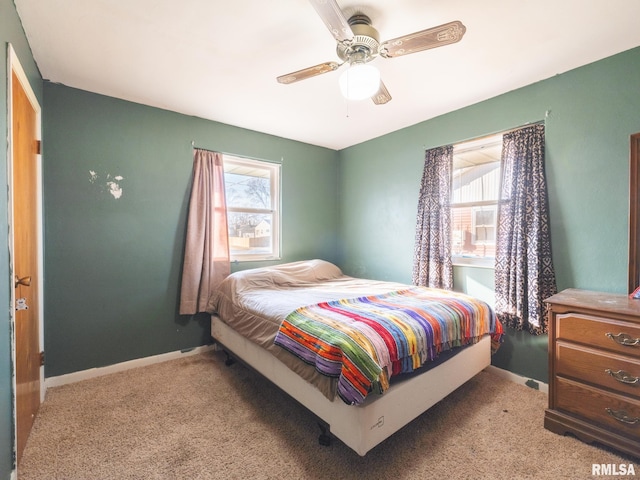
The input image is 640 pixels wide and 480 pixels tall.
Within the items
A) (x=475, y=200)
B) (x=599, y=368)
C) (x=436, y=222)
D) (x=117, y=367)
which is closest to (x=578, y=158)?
(x=475, y=200)

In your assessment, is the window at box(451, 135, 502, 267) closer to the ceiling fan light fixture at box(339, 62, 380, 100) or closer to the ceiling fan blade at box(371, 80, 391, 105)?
the ceiling fan blade at box(371, 80, 391, 105)

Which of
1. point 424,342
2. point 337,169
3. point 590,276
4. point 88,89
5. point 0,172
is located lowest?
point 424,342

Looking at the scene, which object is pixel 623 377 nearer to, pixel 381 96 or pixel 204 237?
pixel 381 96

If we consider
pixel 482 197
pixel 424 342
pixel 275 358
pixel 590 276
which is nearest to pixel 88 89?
pixel 275 358

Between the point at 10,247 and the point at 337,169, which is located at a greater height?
the point at 337,169

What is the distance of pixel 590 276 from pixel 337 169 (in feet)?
9.95

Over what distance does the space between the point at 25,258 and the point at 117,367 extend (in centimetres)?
133

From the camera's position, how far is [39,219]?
85.5 inches

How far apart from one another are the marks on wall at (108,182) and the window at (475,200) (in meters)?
3.19

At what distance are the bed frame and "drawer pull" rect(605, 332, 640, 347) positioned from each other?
0.81 meters

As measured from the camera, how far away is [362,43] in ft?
5.39

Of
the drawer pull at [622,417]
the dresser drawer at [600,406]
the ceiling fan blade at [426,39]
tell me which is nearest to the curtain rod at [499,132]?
the ceiling fan blade at [426,39]

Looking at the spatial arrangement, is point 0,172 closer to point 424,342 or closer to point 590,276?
point 424,342

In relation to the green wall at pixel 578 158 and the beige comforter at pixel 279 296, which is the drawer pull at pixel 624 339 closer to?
the green wall at pixel 578 158
